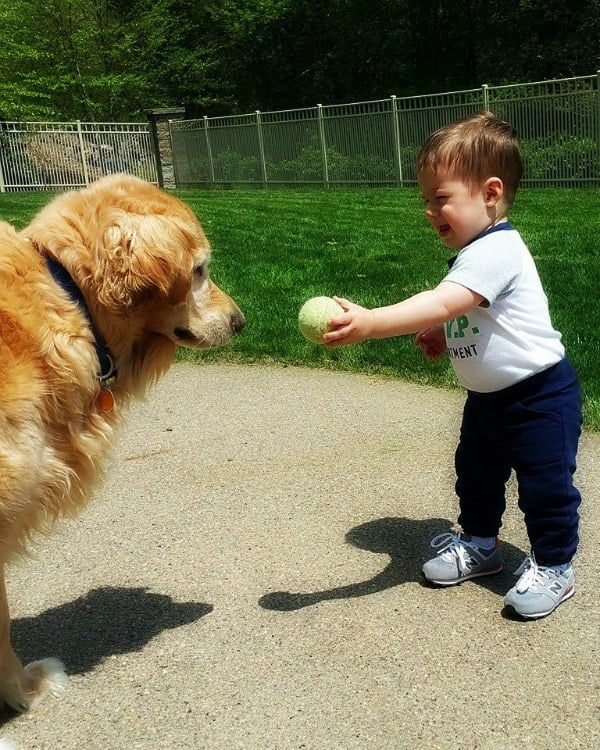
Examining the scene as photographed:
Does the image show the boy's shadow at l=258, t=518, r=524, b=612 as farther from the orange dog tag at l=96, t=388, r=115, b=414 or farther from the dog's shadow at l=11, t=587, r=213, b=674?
the orange dog tag at l=96, t=388, r=115, b=414

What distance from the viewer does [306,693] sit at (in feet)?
8.58

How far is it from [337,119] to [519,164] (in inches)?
898

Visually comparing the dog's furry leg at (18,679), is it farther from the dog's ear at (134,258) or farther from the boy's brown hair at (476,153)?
the boy's brown hair at (476,153)

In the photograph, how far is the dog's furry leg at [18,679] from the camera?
2668mm

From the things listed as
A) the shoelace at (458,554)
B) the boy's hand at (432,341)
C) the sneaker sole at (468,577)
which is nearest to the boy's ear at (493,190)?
the boy's hand at (432,341)

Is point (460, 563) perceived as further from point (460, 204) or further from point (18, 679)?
point (18, 679)

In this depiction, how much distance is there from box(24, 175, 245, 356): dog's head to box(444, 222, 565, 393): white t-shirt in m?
0.96

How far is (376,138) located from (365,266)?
15.2 metres

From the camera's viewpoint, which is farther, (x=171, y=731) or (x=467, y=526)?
(x=467, y=526)

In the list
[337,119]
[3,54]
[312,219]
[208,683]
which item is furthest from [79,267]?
[3,54]

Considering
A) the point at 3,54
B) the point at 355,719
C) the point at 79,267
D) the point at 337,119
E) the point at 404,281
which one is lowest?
the point at 355,719

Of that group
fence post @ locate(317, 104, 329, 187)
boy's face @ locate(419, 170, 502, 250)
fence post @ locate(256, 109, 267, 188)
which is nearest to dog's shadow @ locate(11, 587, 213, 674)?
boy's face @ locate(419, 170, 502, 250)

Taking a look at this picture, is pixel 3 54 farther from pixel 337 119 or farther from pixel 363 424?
pixel 363 424

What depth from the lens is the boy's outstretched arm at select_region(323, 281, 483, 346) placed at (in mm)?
2598
